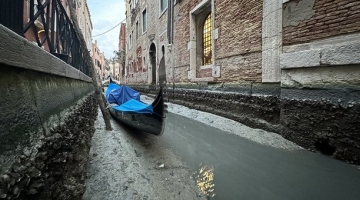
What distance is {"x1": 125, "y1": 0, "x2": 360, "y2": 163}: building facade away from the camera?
2.23 m

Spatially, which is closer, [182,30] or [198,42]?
[198,42]

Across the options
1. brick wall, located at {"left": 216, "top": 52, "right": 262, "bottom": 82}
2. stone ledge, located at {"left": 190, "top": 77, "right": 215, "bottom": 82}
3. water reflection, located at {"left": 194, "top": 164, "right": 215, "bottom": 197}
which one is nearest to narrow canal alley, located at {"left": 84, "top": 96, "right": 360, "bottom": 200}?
water reflection, located at {"left": 194, "top": 164, "right": 215, "bottom": 197}

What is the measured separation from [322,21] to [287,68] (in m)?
0.70

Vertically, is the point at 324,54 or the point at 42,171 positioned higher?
the point at 324,54

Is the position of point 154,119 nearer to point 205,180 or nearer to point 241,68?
point 205,180

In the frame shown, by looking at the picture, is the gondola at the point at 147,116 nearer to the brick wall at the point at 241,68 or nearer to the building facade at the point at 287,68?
the building facade at the point at 287,68

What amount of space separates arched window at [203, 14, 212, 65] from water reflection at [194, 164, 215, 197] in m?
3.80

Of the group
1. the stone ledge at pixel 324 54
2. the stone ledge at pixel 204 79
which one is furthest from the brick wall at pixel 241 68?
the stone ledge at pixel 324 54

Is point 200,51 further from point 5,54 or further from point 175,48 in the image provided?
point 5,54

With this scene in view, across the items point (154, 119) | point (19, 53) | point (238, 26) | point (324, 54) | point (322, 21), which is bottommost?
point (154, 119)

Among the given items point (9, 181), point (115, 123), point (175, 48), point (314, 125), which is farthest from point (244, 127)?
point (175, 48)

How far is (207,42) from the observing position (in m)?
5.83

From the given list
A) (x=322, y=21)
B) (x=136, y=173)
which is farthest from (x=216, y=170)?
(x=322, y=21)

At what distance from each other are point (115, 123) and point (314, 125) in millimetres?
4201
